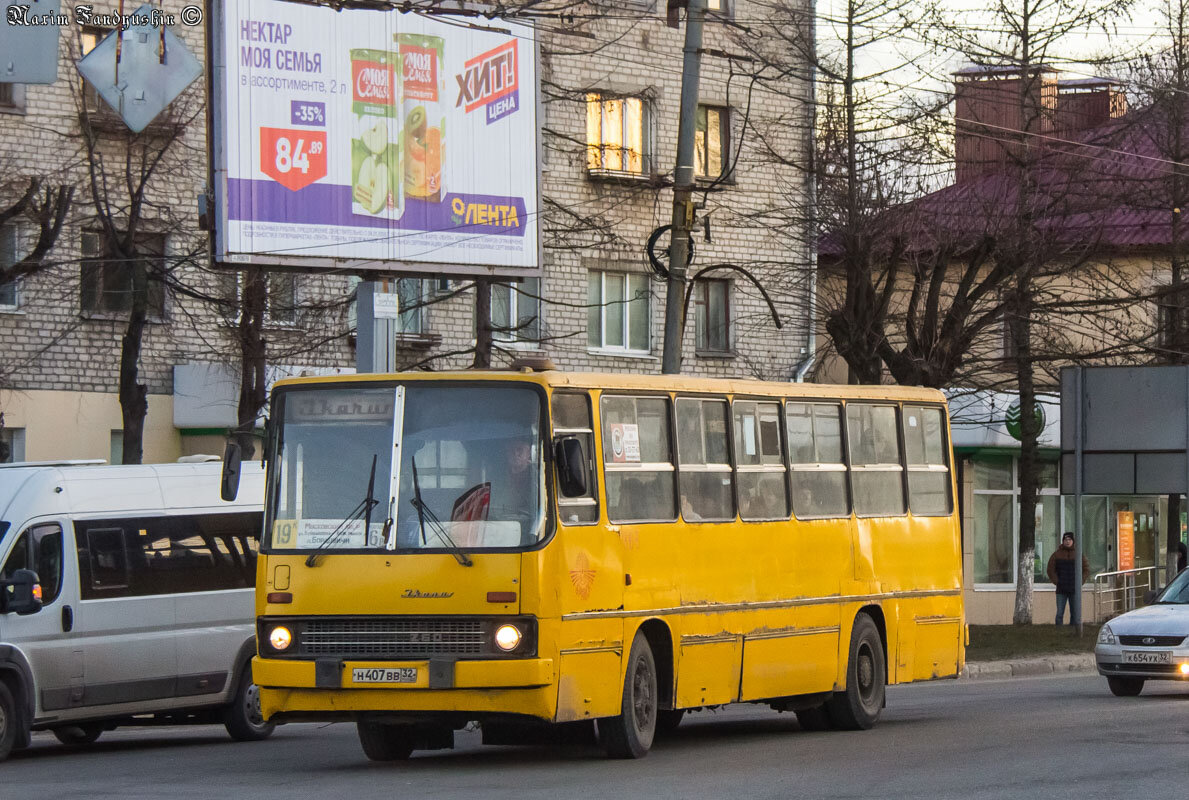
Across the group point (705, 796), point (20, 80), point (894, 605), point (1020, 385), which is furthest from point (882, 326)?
point (705, 796)

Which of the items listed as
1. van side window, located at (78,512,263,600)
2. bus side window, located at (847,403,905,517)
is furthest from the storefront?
van side window, located at (78,512,263,600)

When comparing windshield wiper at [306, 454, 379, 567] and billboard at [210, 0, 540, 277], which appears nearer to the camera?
windshield wiper at [306, 454, 379, 567]

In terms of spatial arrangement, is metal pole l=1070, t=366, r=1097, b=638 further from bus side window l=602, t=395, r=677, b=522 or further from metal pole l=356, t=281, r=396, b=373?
bus side window l=602, t=395, r=677, b=522

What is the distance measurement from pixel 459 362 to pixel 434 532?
22.6m

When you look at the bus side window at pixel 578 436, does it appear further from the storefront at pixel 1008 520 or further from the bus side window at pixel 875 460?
the storefront at pixel 1008 520

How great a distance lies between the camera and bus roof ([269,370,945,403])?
45.3 ft

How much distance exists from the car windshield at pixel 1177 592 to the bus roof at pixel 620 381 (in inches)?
238

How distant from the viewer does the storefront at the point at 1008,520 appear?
1612 inches

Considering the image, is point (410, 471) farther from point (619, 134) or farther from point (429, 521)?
point (619, 134)

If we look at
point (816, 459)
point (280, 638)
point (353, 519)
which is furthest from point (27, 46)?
point (816, 459)

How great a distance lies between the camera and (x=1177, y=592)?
22.2 m

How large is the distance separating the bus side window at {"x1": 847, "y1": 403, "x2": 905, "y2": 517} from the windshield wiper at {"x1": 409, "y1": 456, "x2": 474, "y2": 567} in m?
4.77

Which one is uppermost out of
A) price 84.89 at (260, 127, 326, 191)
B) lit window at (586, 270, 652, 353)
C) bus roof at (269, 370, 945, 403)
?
price 84.89 at (260, 127, 326, 191)

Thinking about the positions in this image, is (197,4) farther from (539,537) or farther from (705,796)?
(705,796)
